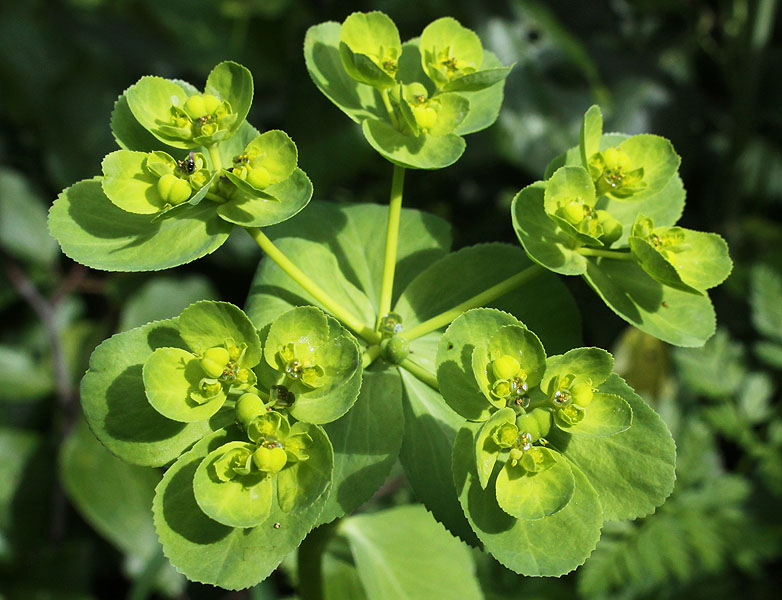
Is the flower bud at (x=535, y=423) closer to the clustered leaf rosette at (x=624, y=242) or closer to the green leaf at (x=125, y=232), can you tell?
the clustered leaf rosette at (x=624, y=242)

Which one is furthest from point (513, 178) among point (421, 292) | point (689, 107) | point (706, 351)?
point (421, 292)

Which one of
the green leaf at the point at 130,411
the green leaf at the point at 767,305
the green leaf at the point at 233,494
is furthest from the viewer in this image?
the green leaf at the point at 767,305

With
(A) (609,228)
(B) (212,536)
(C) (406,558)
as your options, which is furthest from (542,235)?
(C) (406,558)

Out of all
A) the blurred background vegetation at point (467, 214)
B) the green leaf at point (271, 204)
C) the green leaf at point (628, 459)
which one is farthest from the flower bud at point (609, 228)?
the blurred background vegetation at point (467, 214)

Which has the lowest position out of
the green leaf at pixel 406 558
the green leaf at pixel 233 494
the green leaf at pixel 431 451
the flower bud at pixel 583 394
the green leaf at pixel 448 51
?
the green leaf at pixel 406 558

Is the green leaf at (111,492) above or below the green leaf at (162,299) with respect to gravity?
below

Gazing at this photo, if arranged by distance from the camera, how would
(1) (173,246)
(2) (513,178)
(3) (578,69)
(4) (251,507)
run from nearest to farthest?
1. (4) (251,507)
2. (1) (173,246)
3. (3) (578,69)
4. (2) (513,178)

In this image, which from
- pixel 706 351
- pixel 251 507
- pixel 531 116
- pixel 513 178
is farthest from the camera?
pixel 513 178

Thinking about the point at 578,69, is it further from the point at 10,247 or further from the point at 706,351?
the point at 10,247
